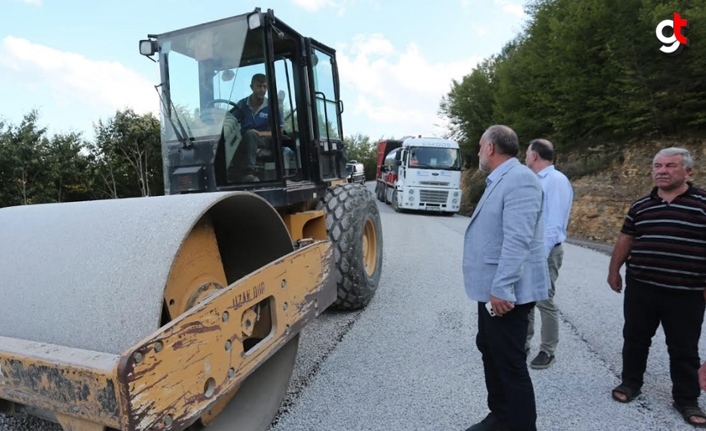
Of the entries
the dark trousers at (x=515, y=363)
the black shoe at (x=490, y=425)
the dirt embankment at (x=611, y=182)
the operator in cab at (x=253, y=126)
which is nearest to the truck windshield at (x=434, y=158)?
the dirt embankment at (x=611, y=182)

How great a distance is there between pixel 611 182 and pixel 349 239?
464 inches

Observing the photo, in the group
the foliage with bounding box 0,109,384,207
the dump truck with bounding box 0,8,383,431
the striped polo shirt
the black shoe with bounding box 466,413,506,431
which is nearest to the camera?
the dump truck with bounding box 0,8,383,431

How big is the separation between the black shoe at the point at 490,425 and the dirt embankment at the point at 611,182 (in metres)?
10.3

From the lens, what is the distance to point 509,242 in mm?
2168

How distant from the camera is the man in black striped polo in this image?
2666mm

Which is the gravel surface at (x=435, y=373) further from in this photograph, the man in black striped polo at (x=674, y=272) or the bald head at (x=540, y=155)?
the bald head at (x=540, y=155)

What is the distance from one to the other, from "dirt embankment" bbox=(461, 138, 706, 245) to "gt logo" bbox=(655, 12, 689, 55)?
8.08 ft

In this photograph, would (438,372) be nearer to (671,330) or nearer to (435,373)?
(435,373)

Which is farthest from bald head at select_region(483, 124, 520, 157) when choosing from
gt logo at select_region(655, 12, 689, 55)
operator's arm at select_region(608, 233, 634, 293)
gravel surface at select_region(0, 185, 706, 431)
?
gt logo at select_region(655, 12, 689, 55)

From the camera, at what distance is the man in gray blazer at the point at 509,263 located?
217 cm

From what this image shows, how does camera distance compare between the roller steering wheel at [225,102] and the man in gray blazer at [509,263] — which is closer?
the man in gray blazer at [509,263]

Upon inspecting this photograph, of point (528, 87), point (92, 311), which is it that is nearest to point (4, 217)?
point (92, 311)

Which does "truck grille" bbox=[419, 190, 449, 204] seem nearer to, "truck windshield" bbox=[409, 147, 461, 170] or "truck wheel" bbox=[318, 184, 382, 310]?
"truck windshield" bbox=[409, 147, 461, 170]

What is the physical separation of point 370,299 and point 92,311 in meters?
3.42
